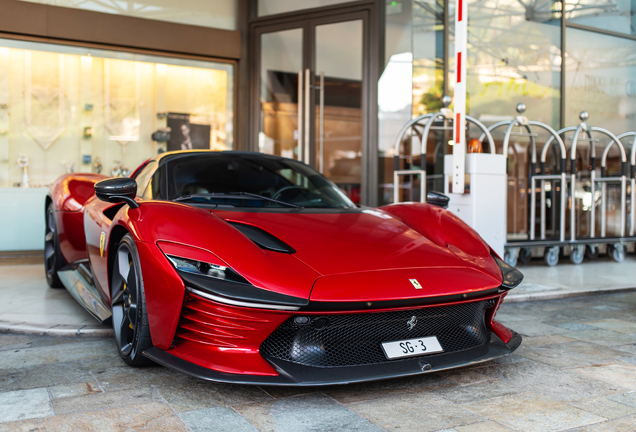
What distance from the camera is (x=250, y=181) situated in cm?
343

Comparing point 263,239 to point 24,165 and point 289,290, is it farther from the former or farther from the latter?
point 24,165

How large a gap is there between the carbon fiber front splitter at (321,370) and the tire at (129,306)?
0.13 metres

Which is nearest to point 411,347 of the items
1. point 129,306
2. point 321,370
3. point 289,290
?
point 321,370

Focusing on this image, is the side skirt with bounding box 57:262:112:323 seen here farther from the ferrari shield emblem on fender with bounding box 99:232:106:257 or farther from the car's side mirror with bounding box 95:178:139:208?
the car's side mirror with bounding box 95:178:139:208

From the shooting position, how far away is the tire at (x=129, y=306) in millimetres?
2352

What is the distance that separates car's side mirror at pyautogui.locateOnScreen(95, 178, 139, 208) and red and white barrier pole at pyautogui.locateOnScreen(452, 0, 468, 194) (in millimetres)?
3222

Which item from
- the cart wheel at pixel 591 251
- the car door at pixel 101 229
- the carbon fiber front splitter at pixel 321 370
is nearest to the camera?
the carbon fiber front splitter at pixel 321 370

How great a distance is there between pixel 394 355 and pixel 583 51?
772 centimetres

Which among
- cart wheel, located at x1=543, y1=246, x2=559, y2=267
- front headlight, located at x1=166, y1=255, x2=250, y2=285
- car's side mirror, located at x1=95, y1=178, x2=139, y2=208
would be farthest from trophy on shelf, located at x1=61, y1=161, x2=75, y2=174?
cart wheel, located at x1=543, y1=246, x2=559, y2=267

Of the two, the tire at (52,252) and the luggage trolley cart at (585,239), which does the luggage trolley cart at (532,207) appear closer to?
the luggage trolley cart at (585,239)

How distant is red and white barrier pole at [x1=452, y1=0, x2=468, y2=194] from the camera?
4836 mm

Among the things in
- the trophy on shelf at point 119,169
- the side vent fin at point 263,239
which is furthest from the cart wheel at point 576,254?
the trophy on shelf at point 119,169

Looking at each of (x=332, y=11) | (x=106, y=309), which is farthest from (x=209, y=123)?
(x=106, y=309)

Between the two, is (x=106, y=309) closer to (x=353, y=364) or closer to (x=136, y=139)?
(x=353, y=364)
